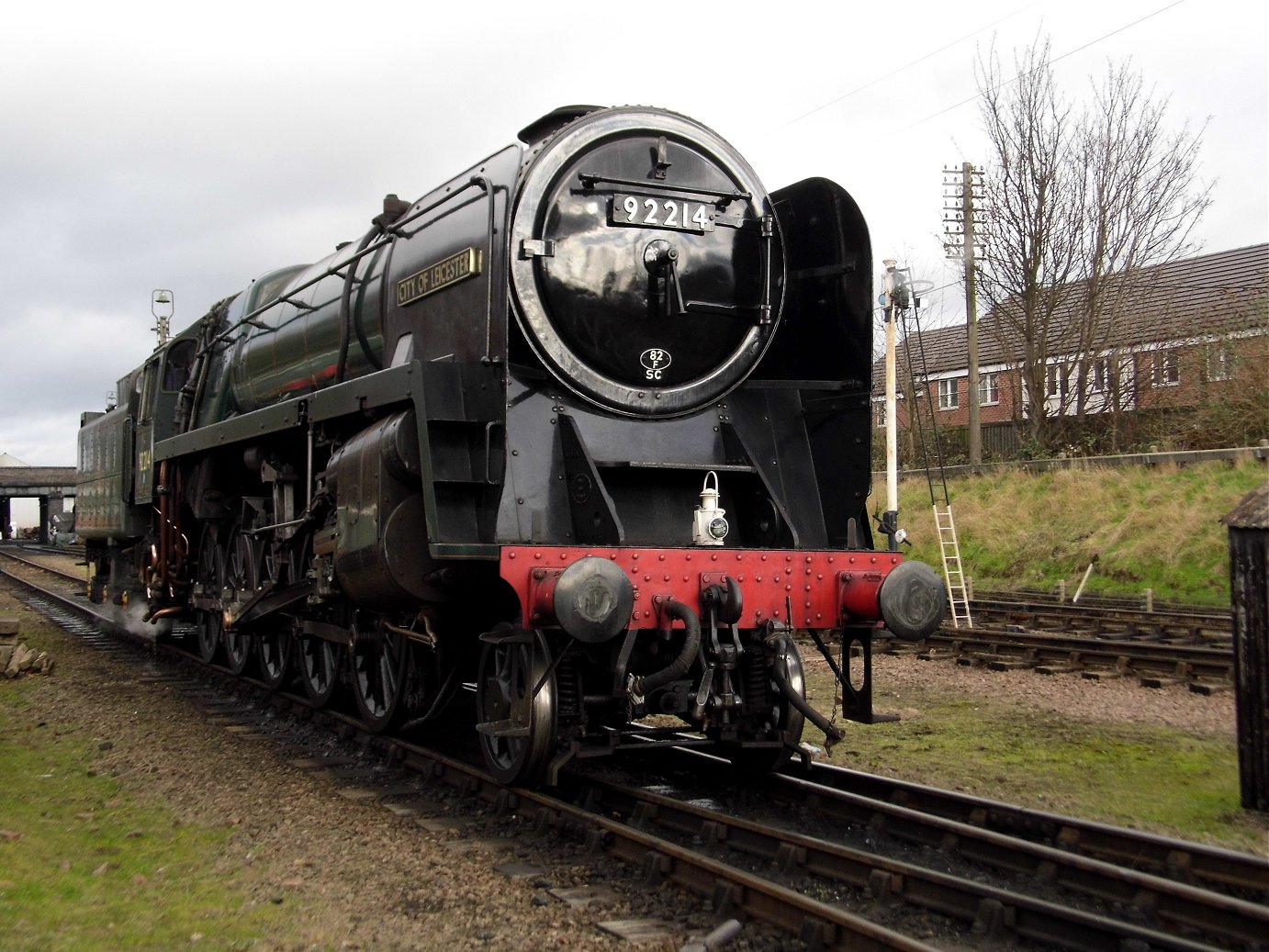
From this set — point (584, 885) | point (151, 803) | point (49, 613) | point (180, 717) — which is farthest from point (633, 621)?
point (49, 613)

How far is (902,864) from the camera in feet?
13.2

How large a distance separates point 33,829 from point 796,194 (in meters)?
5.11

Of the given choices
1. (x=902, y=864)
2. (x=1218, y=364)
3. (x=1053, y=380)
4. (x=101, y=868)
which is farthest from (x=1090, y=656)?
(x=1053, y=380)

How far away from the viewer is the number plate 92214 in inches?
228

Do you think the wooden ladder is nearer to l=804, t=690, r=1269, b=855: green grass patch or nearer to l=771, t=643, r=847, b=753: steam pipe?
l=804, t=690, r=1269, b=855: green grass patch

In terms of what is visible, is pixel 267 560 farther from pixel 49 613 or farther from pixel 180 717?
pixel 49 613

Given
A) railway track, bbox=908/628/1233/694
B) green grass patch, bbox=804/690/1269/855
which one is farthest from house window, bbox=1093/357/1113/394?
green grass patch, bbox=804/690/1269/855

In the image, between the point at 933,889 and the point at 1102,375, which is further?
the point at 1102,375

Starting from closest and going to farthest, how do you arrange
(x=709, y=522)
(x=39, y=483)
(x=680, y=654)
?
(x=680, y=654) < (x=709, y=522) < (x=39, y=483)

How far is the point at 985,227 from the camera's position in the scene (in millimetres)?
25000

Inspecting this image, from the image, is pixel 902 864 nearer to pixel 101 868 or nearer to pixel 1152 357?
pixel 101 868

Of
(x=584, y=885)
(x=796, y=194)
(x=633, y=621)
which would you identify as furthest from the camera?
(x=796, y=194)

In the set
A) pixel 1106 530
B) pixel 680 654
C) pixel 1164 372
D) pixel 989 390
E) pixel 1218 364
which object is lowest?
pixel 680 654

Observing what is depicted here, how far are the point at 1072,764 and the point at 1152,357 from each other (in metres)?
18.7
